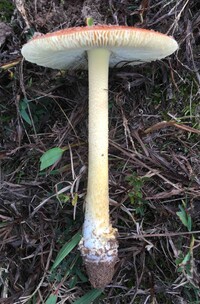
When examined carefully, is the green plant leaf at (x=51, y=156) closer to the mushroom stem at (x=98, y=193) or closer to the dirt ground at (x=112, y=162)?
the dirt ground at (x=112, y=162)

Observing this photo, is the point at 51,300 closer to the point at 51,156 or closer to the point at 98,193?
the point at 98,193

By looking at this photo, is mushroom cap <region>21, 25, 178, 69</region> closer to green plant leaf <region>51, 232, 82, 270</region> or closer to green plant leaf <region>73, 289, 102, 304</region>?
green plant leaf <region>51, 232, 82, 270</region>

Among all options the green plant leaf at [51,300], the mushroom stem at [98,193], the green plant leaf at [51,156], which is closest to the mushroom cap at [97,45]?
the mushroom stem at [98,193]

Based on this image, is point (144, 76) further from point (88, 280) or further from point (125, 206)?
point (88, 280)

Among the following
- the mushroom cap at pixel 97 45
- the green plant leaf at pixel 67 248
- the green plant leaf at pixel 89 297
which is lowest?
the green plant leaf at pixel 89 297

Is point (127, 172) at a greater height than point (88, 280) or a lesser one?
greater

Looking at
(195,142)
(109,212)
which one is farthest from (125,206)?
(195,142)

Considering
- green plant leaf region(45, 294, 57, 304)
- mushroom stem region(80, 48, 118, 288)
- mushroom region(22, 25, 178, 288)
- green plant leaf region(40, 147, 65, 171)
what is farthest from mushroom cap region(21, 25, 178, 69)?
green plant leaf region(45, 294, 57, 304)
